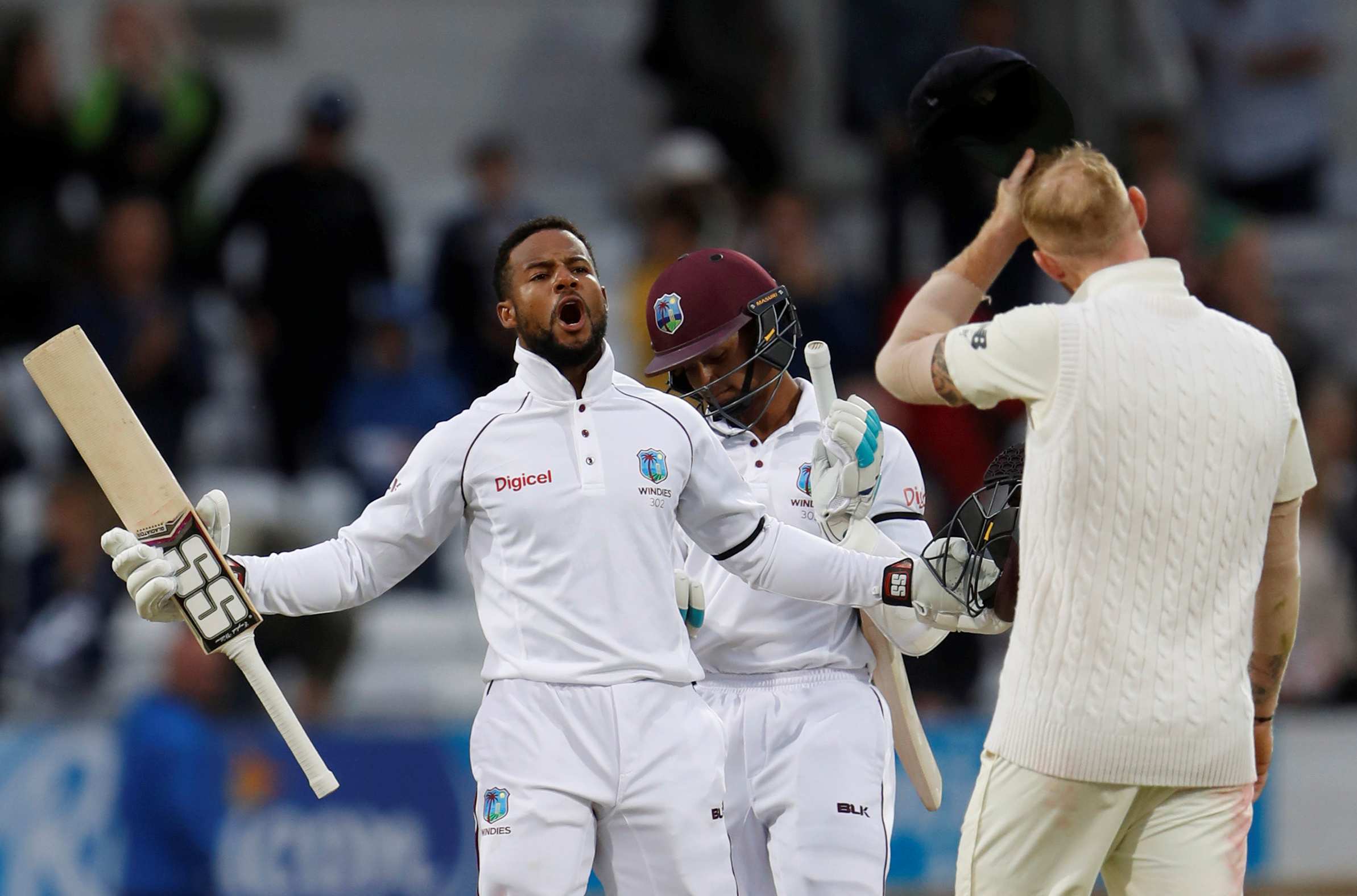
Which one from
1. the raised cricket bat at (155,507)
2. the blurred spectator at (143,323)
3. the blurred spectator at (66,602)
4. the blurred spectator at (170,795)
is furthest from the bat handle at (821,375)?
the blurred spectator at (143,323)

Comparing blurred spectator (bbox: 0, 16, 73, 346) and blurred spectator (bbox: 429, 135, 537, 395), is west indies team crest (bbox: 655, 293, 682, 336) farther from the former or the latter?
blurred spectator (bbox: 0, 16, 73, 346)

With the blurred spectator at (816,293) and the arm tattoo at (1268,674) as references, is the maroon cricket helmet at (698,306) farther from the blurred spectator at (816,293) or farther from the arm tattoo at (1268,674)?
the blurred spectator at (816,293)

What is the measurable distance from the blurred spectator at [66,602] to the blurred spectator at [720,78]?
395 centimetres

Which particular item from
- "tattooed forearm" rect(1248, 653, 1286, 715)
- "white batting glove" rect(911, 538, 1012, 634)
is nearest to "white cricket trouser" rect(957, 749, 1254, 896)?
"tattooed forearm" rect(1248, 653, 1286, 715)

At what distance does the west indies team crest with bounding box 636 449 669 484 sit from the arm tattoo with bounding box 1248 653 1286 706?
4.34 feet

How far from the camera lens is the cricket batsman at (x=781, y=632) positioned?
15.2 feet

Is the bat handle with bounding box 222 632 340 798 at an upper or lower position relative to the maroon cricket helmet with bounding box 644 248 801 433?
lower

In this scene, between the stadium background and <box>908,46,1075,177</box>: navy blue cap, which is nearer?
<box>908,46,1075,177</box>: navy blue cap

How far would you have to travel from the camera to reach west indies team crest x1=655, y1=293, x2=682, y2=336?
4840mm

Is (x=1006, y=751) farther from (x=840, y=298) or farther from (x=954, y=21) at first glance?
(x=954, y=21)

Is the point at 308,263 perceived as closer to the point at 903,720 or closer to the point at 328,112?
the point at 328,112

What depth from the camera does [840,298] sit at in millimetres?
9672

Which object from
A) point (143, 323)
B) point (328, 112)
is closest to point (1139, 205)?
point (328, 112)

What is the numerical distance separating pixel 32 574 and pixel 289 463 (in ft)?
4.67
